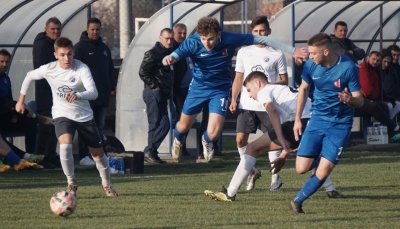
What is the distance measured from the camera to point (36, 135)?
59.3ft

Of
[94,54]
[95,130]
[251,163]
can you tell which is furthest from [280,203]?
[94,54]

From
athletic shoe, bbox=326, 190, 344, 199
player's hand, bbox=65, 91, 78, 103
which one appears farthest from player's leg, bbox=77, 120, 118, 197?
athletic shoe, bbox=326, 190, 344, 199

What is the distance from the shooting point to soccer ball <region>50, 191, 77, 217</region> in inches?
445

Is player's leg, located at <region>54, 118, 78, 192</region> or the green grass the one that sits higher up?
player's leg, located at <region>54, 118, 78, 192</region>

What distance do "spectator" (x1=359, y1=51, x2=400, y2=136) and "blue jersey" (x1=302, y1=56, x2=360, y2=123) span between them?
9.79 meters

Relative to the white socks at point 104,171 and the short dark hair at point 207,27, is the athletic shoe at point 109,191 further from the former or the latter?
the short dark hair at point 207,27

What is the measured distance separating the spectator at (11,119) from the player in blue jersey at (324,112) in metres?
6.29

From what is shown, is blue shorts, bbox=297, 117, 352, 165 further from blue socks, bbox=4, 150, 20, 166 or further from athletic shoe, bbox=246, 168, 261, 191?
blue socks, bbox=4, 150, 20, 166

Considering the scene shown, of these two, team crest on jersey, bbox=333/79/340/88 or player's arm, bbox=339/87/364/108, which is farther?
team crest on jersey, bbox=333/79/340/88

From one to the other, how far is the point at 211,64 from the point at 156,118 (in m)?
4.48

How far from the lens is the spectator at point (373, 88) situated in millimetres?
21609

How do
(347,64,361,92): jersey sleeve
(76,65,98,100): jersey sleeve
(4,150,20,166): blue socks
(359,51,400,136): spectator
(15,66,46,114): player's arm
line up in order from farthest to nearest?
(359,51,400,136): spectator → (4,150,20,166): blue socks → (15,66,46,114): player's arm → (76,65,98,100): jersey sleeve → (347,64,361,92): jersey sleeve

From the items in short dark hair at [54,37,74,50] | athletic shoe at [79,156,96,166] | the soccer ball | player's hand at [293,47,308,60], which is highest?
short dark hair at [54,37,74,50]

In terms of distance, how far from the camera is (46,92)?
17.4 meters
